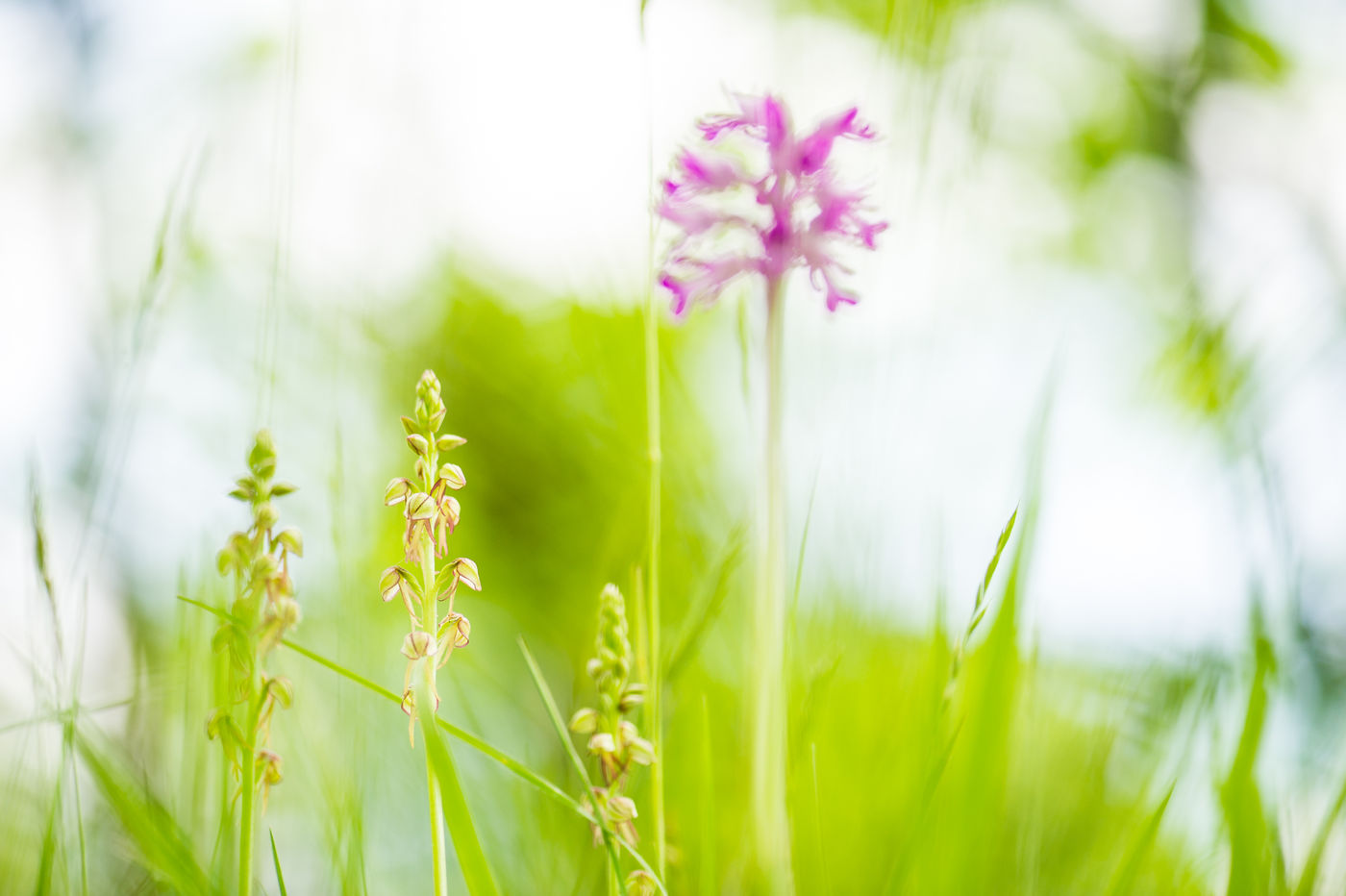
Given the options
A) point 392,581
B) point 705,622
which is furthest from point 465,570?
point 705,622

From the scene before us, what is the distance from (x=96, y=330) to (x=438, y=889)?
7.97 ft

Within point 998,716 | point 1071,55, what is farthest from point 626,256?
point 1071,55

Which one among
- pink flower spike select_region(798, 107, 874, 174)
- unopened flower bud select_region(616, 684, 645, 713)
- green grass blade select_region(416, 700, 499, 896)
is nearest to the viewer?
green grass blade select_region(416, 700, 499, 896)

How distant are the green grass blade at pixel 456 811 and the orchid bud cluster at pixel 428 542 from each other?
0.03m

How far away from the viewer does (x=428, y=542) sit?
1.19ft

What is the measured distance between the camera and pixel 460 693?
2.26 feet

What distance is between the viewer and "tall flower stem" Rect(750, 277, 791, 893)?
20.0 inches

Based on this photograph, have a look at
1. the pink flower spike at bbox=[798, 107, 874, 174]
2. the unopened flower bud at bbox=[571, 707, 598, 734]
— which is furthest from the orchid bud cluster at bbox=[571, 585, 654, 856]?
the pink flower spike at bbox=[798, 107, 874, 174]

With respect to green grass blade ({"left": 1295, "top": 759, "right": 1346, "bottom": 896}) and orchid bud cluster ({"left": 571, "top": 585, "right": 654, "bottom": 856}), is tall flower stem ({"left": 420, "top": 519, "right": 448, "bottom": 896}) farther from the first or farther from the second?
green grass blade ({"left": 1295, "top": 759, "right": 1346, "bottom": 896})

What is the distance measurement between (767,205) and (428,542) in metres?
0.39

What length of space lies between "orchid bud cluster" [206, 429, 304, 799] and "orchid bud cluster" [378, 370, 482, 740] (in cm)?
4

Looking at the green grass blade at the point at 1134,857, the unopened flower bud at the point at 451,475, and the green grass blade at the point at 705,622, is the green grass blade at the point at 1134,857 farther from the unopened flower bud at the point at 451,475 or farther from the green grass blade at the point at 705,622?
the unopened flower bud at the point at 451,475

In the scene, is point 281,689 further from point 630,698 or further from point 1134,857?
point 1134,857

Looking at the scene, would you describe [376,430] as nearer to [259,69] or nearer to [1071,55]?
[259,69]
